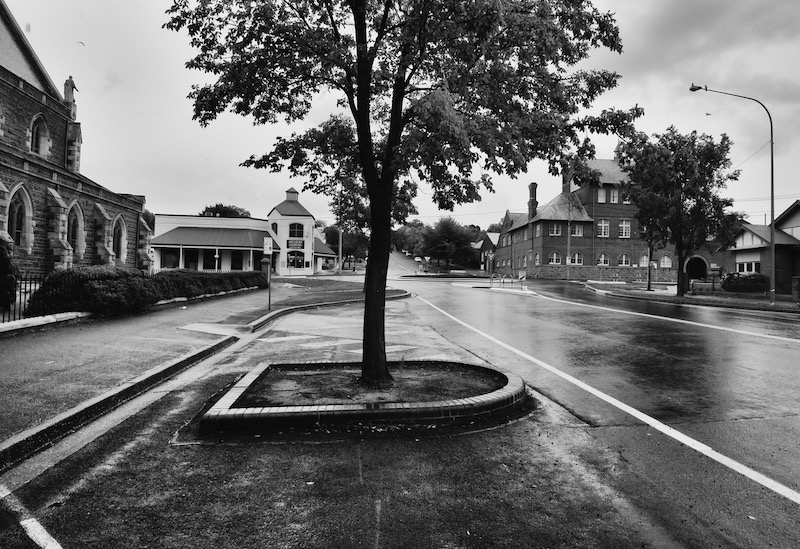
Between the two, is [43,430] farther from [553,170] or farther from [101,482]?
[553,170]

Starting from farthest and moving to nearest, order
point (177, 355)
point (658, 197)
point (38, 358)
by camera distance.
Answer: point (658, 197)
point (177, 355)
point (38, 358)

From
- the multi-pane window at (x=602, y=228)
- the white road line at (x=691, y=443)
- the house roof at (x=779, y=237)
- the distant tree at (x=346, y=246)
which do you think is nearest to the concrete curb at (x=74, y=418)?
the white road line at (x=691, y=443)

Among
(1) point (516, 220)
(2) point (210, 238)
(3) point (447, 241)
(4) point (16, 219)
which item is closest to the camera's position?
(4) point (16, 219)

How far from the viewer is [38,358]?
321 inches

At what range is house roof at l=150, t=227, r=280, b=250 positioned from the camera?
51125 millimetres

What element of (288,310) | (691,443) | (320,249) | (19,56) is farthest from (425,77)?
(320,249)

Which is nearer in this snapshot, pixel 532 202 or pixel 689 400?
pixel 689 400

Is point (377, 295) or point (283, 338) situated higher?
point (377, 295)

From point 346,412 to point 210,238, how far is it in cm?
5206

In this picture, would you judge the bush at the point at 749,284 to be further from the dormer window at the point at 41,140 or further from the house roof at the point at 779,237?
the dormer window at the point at 41,140

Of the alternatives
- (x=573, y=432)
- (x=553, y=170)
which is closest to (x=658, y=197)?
(x=553, y=170)

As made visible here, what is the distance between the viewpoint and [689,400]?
6191 mm

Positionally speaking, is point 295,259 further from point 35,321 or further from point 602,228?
point 35,321

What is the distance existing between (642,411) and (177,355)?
7979 mm
